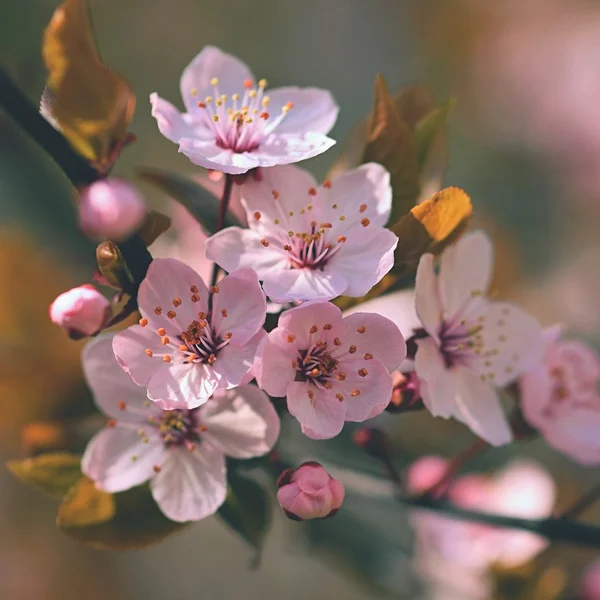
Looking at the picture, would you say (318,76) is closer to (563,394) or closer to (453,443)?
(453,443)

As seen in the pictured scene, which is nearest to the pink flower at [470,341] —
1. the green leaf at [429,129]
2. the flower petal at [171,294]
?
the green leaf at [429,129]

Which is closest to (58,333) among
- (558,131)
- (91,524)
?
(91,524)

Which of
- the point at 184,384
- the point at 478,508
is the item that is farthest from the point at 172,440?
the point at 478,508

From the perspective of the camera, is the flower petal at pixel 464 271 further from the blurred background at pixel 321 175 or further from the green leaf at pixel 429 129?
the blurred background at pixel 321 175

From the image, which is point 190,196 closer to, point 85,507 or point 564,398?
point 85,507

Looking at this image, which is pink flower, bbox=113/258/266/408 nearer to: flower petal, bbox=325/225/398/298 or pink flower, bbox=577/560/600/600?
flower petal, bbox=325/225/398/298

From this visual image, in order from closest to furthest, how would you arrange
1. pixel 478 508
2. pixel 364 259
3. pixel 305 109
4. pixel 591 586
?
pixel 364 259 → pixel 305 109 → pixel 591 586 → pixel 478 508
